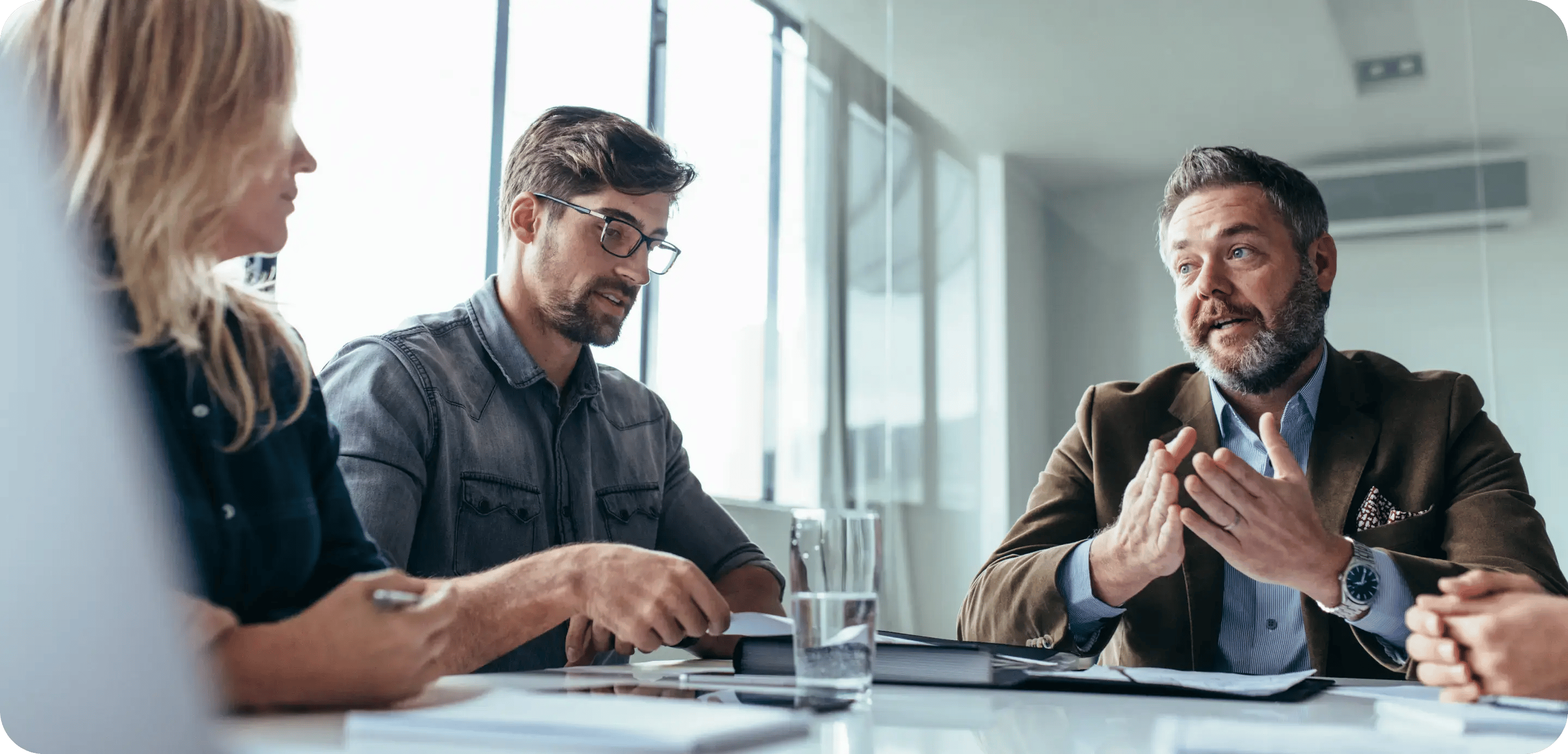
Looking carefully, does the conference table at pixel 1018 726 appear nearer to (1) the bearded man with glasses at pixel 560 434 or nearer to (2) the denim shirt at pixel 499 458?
(1) the bearded man with glasses at pixel 560 434

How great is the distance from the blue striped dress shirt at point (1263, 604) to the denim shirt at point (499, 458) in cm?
48

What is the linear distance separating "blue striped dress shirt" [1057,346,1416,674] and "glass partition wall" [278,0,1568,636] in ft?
5.23

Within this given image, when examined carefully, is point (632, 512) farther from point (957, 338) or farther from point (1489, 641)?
point (957, 338)

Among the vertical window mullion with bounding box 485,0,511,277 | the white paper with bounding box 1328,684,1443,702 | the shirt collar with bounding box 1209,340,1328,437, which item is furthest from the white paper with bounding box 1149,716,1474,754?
the vertical window mullion with bounding box 485,0,511,277

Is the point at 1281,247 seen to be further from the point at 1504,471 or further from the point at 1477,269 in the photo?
the point at 1477,269

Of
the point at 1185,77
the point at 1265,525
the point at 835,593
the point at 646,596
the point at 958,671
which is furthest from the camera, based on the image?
the point at 1185,77

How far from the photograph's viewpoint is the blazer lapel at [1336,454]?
1686 mm

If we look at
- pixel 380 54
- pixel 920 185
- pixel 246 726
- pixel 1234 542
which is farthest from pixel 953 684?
pixel 920 185

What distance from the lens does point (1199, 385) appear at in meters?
1.98

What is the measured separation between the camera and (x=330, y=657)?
0.77m

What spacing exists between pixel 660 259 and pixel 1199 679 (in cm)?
145

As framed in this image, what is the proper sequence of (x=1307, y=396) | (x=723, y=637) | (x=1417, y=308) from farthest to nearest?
(x=1417, y=308), (x=1307, y=396), (x=723, y=637)

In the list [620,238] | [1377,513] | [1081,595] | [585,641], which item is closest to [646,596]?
[585,641]

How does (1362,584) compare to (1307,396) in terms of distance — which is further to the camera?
(1307,396)
